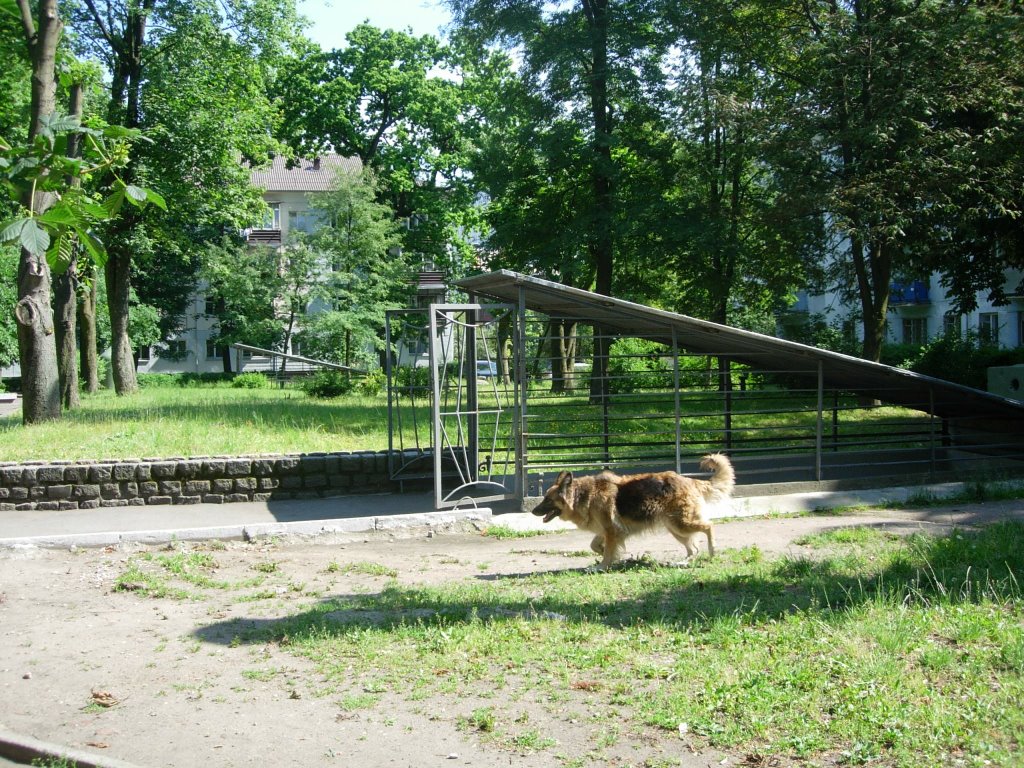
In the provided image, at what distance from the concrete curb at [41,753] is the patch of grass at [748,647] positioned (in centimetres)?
146

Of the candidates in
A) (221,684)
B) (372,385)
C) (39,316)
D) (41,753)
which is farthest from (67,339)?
(41,753)

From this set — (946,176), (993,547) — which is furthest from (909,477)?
(946,176)

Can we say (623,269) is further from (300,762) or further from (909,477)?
(300,762)

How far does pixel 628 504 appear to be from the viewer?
8.70 meters

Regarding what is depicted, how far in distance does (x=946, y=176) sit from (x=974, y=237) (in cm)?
195

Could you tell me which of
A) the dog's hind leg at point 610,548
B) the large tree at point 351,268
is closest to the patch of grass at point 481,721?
the dog's hind leg at point 610,548

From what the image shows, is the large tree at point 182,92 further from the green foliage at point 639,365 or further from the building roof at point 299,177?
the building roof at point 299,177

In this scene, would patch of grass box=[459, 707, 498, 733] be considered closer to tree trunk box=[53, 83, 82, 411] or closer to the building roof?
tree trunk box=[53, 83, 82, 411]

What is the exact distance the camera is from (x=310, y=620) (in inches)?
A: 279

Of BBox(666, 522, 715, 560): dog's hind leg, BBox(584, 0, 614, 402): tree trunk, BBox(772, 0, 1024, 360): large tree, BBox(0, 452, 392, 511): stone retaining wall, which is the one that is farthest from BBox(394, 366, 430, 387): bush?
BBox(666, 522, 715, 560): dog's hind leg

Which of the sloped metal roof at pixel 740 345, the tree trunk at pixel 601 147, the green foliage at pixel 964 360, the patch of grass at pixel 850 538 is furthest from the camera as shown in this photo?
the green foliage at pixel 964 360

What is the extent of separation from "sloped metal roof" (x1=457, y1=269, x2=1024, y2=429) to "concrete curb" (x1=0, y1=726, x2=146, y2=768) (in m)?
7.24

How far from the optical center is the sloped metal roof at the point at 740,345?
11555 mm

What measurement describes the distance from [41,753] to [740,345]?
10451mm
